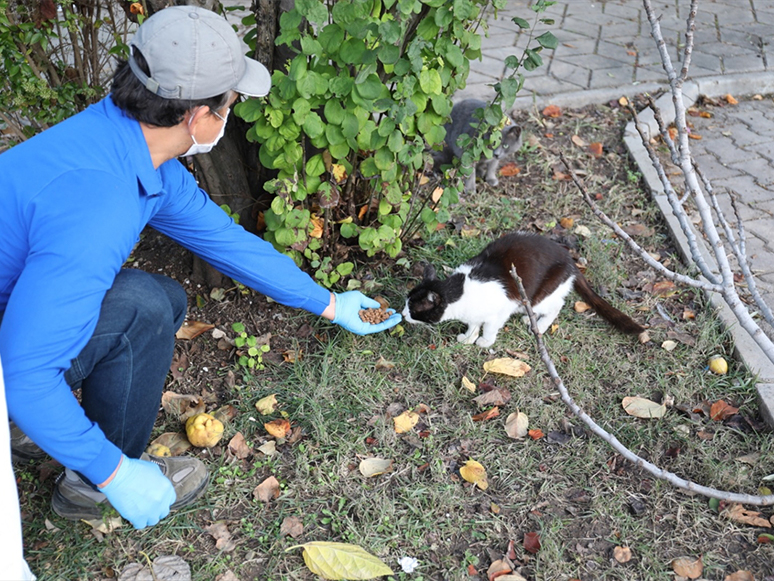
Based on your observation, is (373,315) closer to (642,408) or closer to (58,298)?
(642,408)

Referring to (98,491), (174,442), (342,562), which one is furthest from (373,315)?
(98,491)

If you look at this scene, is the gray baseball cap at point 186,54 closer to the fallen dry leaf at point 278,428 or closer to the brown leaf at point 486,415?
the fallen dry leaf at point 278,428

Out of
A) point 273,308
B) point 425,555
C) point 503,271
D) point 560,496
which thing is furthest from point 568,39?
point 425,555

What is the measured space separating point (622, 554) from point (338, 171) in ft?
6.38

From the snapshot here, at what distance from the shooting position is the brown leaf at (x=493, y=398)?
9.62 feet

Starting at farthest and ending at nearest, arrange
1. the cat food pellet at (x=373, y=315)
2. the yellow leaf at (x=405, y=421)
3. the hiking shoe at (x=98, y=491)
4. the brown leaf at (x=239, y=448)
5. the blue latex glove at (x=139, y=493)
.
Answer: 1. the cat food pellet at (x=373, y=315)
2. the yellow leaf at (x=405, y=421)
3. the brown leaf at (x=239, y=448)
4. the hiking shoe at (x=98, y=491)
5. the blue latex glove at (x=139, y=493)

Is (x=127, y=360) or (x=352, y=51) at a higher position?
(x=352, y=51)

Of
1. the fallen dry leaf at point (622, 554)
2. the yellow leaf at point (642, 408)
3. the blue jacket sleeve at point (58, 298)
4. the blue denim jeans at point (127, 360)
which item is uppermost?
the blue jacket sleeve at point (58, 298)

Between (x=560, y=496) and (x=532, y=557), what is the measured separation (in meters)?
0.31

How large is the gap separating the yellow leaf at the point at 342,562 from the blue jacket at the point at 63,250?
30.3 inches

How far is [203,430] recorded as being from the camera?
2668mm

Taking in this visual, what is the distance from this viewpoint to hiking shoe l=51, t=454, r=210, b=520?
2.38 metres

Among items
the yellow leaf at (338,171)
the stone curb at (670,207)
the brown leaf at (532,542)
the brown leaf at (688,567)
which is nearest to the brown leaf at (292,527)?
the brown leaf at (532,542)

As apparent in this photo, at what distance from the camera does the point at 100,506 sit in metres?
2.38
